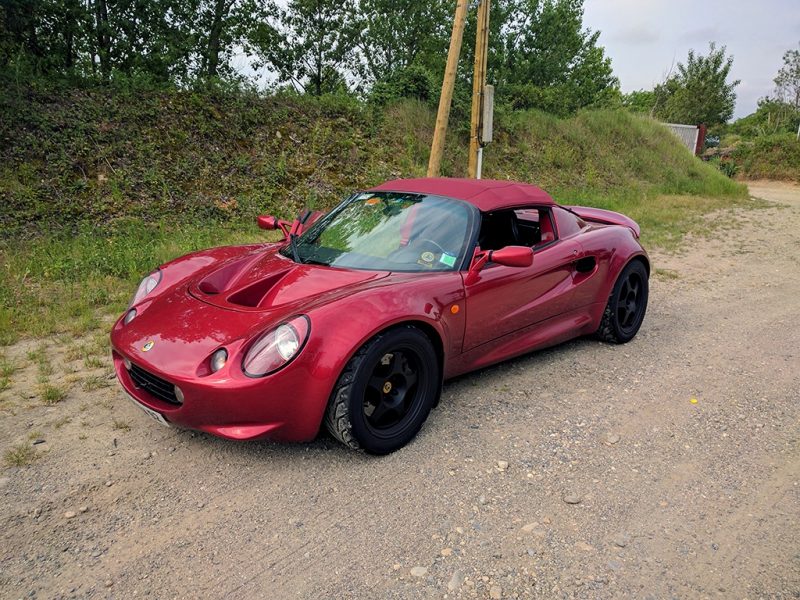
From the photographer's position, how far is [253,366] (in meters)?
2.60

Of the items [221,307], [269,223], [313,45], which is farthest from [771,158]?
[221,307]

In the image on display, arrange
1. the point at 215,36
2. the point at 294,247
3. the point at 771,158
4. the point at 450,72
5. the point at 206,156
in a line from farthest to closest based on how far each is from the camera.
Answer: the point at 771,158
the point at 215,36
the point at 206,156
the point at 450,72
the point at 294,247

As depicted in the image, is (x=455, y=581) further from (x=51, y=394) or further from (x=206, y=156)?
(x=206, y=156)

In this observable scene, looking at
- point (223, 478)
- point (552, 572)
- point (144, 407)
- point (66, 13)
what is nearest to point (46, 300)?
point (144, 407)

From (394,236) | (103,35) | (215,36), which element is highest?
(215,36)

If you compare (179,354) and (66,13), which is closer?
(179,354)

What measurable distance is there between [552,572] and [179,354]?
1.84m

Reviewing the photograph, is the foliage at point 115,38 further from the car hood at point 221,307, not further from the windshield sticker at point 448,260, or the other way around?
the windshield sticker at point 448,260

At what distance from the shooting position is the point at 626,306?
4734mm

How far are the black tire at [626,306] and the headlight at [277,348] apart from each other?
275 centimetres

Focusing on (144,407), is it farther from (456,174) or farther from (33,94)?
(456,174)

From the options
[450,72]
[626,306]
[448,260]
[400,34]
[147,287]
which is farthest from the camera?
[400,34]

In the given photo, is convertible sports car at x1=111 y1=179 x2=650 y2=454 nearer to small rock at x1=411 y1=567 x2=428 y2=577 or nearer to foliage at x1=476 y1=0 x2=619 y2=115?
small rock at x1=411 y1=567 x2=428 y2=577

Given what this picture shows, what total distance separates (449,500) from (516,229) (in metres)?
2.07
